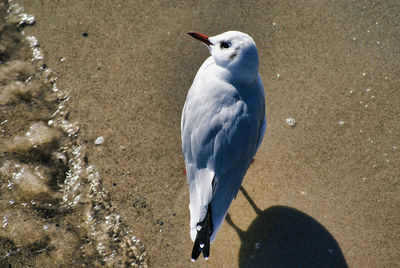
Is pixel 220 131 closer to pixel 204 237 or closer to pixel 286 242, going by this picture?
pixel 204 237

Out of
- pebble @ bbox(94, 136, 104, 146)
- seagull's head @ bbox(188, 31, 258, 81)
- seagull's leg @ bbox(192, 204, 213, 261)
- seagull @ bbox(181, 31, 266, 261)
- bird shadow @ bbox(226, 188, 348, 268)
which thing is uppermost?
seagull's head @ bbox(188, 31, 258, 81)

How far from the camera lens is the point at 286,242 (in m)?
2.66

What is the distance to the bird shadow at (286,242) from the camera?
8.55 ft

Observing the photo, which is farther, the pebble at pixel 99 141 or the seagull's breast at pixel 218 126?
the pebble at pixel 99 141

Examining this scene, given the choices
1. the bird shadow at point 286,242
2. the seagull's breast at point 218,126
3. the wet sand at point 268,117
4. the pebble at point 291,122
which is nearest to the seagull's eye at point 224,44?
the seagull's breast at point 218,126

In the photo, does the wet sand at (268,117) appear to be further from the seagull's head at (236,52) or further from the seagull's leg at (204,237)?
the seagull's head at (236,52)

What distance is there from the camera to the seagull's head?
7.10 feet

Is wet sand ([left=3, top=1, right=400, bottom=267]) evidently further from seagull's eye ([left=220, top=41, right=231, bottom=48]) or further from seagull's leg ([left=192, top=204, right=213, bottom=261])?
seagull's eye ([left=220, top=41, right=231, bottom=48])

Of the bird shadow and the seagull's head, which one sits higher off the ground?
the seagull's head

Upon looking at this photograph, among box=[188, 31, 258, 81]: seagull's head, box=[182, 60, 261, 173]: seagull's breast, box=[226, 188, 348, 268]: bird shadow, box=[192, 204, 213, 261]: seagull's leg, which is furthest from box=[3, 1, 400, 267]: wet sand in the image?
box=[188, 31, 258, 81]: seagull's head

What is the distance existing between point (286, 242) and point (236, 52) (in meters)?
1.48

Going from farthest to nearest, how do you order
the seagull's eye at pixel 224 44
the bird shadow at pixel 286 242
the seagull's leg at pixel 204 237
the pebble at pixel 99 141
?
the pebble at pixel 99 141
the bird shadow at pixel 286 242
the seagull's eye at pixel 224 44
the seagull's leg at pixel 204 237

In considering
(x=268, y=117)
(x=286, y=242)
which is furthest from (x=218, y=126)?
(x=286, y=242)

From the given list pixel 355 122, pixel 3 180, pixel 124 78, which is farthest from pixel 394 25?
pixel 3 180
